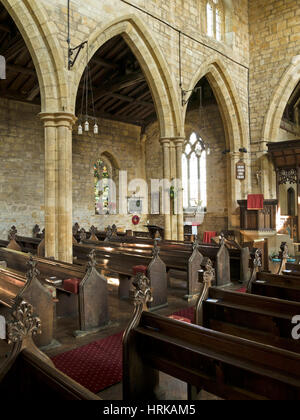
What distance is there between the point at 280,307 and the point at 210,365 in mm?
1158

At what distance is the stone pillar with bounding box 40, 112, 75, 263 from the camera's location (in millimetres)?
7477

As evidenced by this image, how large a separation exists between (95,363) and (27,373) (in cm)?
162

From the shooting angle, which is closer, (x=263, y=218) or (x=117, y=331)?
(x=117, y=331)

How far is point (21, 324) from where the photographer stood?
214 cm

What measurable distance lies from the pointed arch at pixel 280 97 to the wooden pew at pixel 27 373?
13.2m

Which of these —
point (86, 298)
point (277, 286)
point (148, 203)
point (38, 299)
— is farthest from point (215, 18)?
point (38, 299)

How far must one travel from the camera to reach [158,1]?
407 inches

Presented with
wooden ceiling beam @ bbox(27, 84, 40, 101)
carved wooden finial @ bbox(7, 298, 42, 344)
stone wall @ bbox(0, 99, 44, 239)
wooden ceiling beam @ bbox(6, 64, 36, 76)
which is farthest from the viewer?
stone wall @ bbox(0, 99, 44, 239)

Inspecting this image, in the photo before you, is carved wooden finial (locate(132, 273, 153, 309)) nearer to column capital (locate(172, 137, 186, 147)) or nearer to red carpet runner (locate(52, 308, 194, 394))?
red carpet runner (locate(52, 308, 194, 394))

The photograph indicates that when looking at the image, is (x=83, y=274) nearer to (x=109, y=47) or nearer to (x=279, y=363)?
(x=279, y=363)

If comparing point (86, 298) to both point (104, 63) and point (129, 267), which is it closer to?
point (129, 267)

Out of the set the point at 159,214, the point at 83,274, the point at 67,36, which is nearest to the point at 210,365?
the point at 83,274

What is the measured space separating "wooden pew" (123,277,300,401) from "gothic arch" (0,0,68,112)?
19.6ft

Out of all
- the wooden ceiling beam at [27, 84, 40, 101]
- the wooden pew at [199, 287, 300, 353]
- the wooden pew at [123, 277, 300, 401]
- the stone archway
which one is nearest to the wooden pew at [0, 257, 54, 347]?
the wooden pew at [123, 277, 300, 401]
